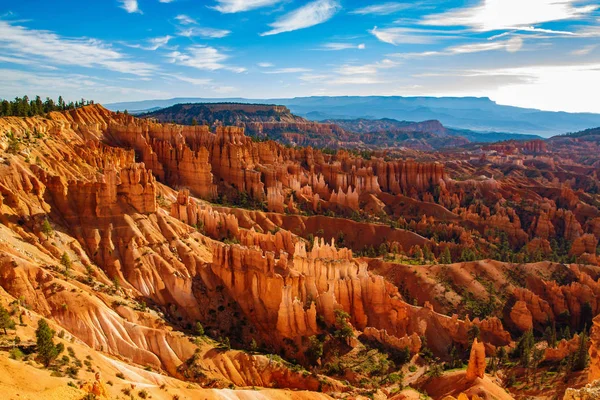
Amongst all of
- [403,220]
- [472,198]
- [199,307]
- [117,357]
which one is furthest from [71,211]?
[472,198]

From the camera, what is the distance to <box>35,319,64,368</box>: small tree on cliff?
2583 cm

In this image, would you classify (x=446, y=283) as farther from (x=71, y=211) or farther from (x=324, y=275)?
(x=71, y=211)

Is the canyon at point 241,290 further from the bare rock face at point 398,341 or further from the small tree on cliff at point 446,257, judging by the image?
the small tree on cliff at point 446,257

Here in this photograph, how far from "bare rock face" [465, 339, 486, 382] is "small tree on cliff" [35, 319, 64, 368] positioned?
86.3ft

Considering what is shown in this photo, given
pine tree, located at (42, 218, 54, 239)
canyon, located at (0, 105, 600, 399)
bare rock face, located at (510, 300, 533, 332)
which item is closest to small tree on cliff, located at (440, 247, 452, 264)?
canyon, located at (0, 105, 600, 399)

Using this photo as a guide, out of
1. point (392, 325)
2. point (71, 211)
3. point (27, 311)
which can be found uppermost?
point (71, 211)

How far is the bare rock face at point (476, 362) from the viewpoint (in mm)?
35688

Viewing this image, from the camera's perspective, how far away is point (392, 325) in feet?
161

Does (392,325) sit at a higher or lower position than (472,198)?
lower

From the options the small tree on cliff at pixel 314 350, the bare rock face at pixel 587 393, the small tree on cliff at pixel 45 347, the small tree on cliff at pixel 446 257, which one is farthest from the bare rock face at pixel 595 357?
the small tree on cliff at pixel 446 257

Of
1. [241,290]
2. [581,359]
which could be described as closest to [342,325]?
[241,290]

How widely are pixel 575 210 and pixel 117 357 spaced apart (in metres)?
88.6

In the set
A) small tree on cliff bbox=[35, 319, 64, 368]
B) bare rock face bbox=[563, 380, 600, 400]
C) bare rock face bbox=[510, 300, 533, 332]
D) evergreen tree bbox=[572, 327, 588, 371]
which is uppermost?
bare rock face bbox=[563, 380, 600, 400]

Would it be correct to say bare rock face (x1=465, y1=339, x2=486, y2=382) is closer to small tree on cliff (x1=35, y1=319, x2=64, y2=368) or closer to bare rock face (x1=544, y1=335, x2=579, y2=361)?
bare rock face (x1=544, y1=335, x2=579, y2=361)
